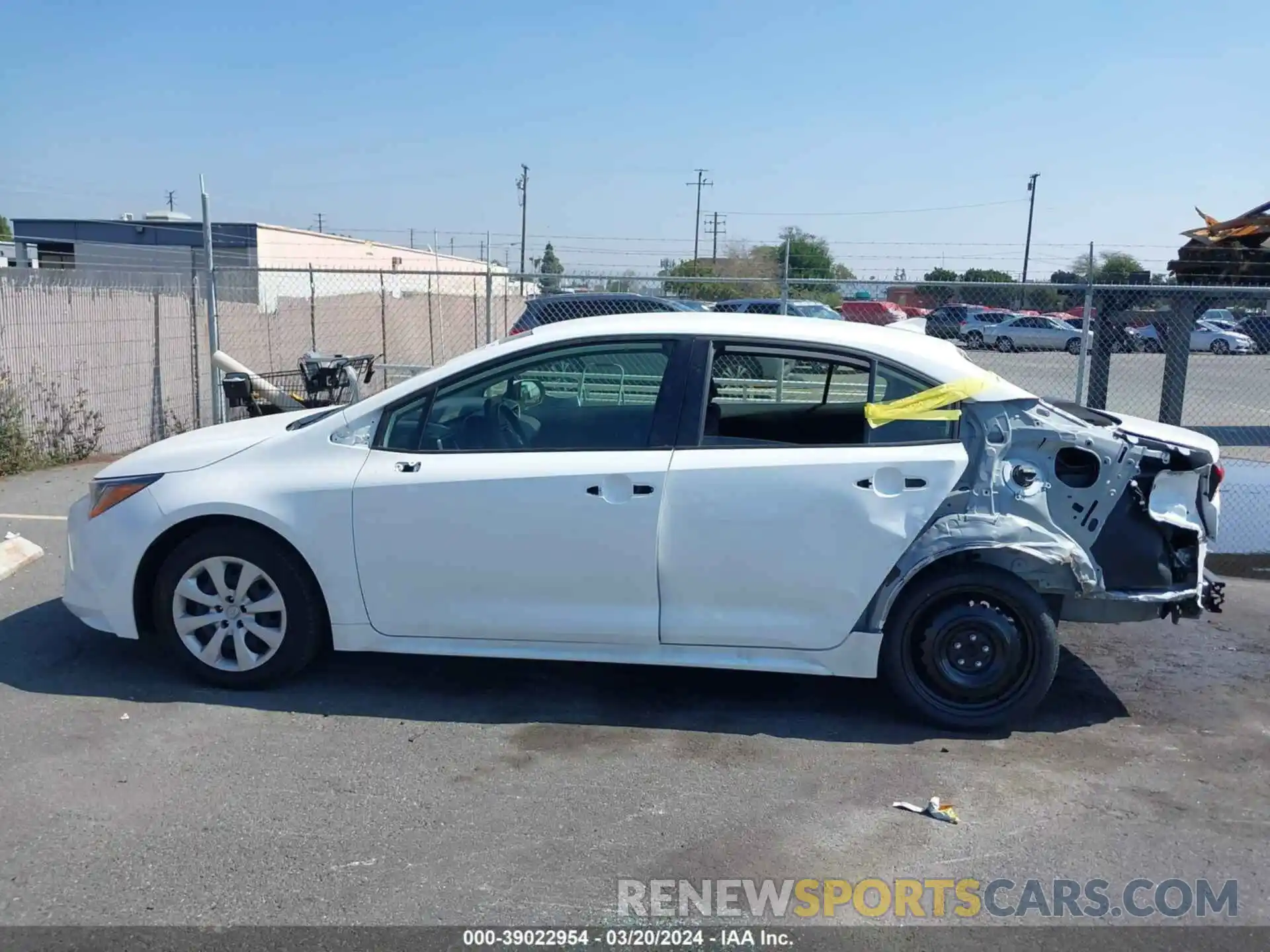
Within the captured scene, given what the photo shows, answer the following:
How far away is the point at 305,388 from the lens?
10.3 metres

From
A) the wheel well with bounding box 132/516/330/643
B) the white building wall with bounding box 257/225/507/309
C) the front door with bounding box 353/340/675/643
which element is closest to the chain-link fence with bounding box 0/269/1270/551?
the front door with bounding box 353/340/675/643

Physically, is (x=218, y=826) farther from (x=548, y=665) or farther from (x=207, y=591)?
(x=548, y=665)

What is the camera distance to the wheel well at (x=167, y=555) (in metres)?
4.88

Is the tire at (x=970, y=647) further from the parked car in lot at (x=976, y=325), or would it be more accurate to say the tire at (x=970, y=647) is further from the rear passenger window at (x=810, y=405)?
the parked car in lot at (x=976, y=325)

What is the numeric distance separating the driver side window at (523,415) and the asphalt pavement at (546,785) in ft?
3.87

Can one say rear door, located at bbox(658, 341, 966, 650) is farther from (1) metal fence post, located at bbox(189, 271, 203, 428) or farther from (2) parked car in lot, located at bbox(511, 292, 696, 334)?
(1) metal fence post, located at bbox(189, 271, 203, 428)

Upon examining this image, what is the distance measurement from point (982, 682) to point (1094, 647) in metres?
1.61

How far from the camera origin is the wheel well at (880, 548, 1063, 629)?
15.1 feet

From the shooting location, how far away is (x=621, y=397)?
5172mm

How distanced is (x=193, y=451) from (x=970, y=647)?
3.57 metres

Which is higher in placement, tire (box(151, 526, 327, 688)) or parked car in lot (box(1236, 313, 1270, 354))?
parked car in lot (box(1236, 313, 1270, 354))

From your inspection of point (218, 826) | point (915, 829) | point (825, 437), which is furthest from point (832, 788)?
point (218, 826)

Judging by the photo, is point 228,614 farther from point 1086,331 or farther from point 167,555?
point 1086,331

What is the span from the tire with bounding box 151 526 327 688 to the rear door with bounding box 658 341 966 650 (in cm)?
161
